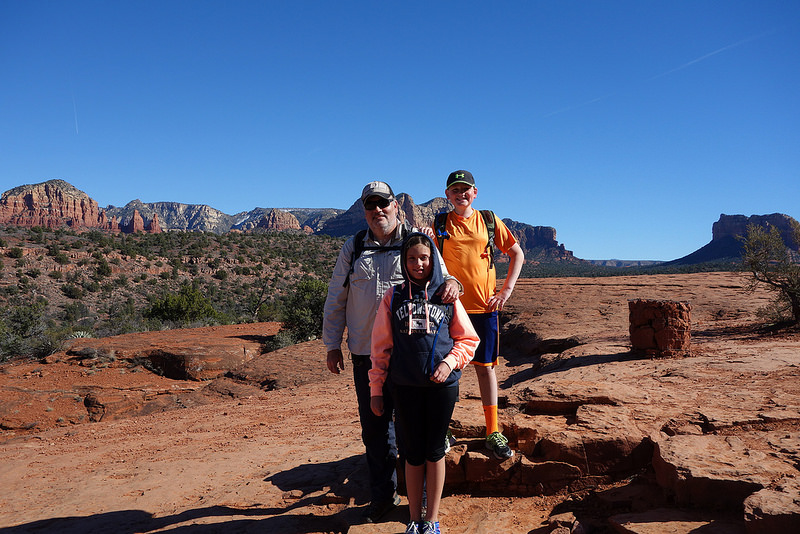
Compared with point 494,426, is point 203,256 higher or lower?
higher

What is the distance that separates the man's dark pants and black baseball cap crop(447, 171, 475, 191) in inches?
54.3

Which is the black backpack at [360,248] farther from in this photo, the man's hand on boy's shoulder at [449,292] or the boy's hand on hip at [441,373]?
the boy's hand on hip at [441,373]

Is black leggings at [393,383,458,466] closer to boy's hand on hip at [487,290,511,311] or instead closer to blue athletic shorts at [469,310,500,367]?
blue athletic shorts at [469,310,500,367]


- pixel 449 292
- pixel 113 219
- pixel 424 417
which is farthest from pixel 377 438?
pixel 113 219

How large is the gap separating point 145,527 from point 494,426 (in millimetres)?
2725

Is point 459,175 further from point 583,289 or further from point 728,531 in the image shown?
point 583,289

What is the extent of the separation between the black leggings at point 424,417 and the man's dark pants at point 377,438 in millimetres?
543

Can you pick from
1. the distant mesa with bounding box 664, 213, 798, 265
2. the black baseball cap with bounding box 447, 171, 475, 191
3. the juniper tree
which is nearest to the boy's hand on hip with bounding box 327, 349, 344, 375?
the black baseball cap with bounding box 447, 171, 475, 191

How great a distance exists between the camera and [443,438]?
257 cm

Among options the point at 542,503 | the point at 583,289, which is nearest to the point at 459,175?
the point at 542,503

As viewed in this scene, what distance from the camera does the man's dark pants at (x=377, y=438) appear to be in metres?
3.16

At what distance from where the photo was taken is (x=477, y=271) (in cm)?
340

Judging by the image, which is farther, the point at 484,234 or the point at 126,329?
the point at 126,329

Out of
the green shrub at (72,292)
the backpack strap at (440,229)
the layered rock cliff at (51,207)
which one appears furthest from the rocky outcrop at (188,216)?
the backpack strap at (440,229)
